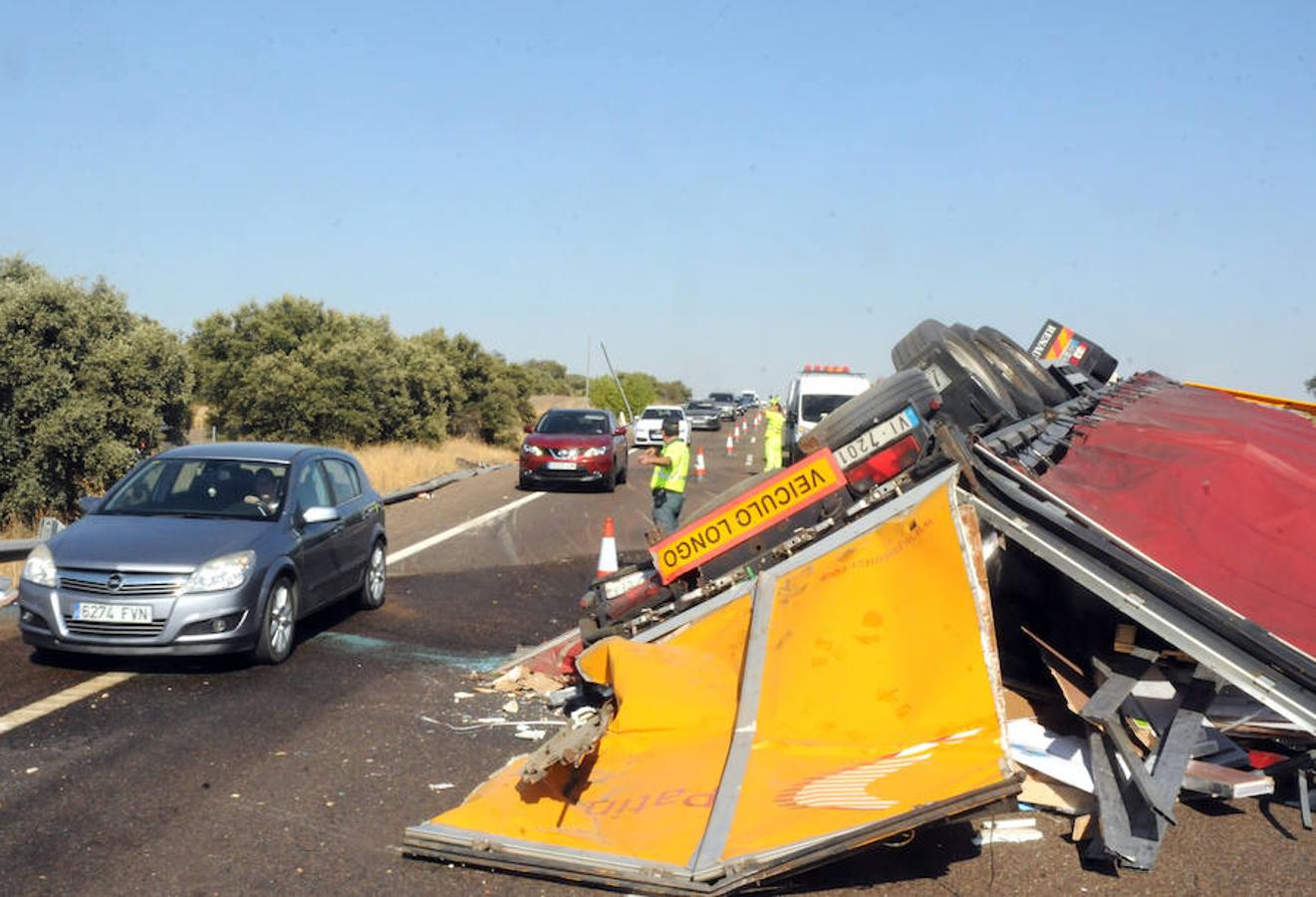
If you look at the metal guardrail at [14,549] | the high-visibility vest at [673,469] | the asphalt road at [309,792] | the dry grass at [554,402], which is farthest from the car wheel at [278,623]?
the dry grass at [554,402]

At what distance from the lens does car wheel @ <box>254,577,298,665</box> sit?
8.34 metres

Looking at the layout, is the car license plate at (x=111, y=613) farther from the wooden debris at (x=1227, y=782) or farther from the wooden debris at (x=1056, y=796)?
the wooden debris at (x=1227, y=782)

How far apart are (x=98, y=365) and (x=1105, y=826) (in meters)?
18.8

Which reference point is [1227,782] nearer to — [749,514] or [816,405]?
[749,514]

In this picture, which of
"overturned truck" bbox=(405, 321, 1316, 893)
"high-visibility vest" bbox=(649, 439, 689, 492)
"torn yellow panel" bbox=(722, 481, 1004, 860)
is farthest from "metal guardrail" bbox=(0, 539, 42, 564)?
"torn yellow panel" bbox=(722, 481, 1004, 860)

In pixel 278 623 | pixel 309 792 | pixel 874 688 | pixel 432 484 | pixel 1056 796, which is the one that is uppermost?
pixel 874 688

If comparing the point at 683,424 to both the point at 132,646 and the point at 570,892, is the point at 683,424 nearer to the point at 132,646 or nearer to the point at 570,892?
the point at 132,646

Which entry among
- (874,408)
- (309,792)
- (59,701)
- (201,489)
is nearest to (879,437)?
(874,408)

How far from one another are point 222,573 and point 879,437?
4.38 m

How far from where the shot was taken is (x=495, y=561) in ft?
47.1

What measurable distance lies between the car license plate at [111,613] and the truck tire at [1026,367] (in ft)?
25.5

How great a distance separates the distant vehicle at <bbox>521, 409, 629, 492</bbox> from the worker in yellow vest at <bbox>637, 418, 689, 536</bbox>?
10094 mm

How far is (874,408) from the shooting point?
7.46 metres

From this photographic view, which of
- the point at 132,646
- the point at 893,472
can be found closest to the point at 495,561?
the point at 132,646
